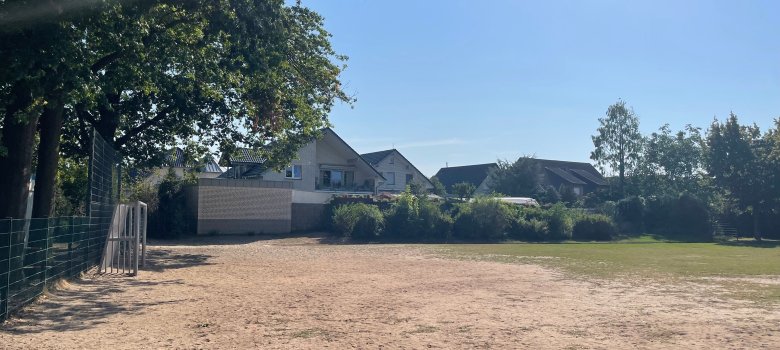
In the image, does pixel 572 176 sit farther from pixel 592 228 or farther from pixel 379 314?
pixel 379 314

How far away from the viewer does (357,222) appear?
120 ft

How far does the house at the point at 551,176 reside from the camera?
74.9 metres

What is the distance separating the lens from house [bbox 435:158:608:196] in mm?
74938

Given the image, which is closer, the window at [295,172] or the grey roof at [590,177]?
the window at [295,172]

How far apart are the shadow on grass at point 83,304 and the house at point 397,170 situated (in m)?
44.8

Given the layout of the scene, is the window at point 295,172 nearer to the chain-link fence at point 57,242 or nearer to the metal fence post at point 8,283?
the chain-link fence at point 57,242

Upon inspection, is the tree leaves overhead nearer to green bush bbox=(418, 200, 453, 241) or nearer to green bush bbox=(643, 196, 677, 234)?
green bush bbox=(418, 200, 453, 241)

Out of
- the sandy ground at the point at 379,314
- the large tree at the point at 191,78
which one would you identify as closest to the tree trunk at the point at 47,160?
the large tree at the point at 191,78

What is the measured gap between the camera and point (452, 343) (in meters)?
A: 8.82

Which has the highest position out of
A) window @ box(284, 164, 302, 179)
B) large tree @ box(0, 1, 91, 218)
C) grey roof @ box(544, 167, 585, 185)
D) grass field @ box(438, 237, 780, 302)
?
grey roof @ box(544, 167, 585, 185)

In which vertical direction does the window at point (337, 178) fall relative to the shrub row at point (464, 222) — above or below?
above

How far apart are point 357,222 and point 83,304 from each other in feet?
82.0

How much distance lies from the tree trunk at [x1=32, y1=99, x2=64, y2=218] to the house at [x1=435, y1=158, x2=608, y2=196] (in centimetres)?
5759

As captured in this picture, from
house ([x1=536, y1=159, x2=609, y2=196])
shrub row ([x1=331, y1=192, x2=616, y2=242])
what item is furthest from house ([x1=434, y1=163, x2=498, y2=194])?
shrub row ([x1=331, y1=192, x2=616, y2=242])
